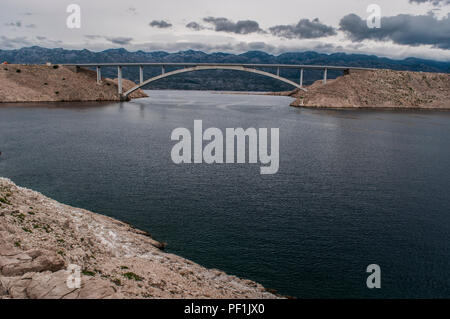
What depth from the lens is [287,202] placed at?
29.5 m

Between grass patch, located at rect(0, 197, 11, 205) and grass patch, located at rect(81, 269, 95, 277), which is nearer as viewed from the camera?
grass patch, located at rect(81, 269, 95, 277)

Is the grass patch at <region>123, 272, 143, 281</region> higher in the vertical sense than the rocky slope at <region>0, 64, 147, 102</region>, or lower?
lower

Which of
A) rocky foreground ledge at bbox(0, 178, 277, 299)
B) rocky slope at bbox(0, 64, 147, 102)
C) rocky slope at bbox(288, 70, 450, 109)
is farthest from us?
rocky slope at bbox(288, 70, 450, 109)

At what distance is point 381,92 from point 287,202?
117 metres

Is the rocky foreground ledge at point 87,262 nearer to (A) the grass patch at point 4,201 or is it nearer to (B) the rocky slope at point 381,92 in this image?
(A) the grass patch at point 4,201

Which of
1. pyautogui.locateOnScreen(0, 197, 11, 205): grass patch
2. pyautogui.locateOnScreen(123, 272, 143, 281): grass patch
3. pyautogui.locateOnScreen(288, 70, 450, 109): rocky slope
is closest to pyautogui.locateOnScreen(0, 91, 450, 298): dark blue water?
pyautogui.locateOnScreen(123, 272, 143, 281): grass patch

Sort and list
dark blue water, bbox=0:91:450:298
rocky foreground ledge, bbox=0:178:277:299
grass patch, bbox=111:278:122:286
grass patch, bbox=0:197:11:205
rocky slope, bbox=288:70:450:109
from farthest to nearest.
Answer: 1. rocky slope, bbox=288:70:450:109
2. grass patch, bbox=0:197:11:205
3. dark blue water, bbox=0:91:450:298
4. grass patch, bbox=111:278:122:286
5. rocky foreground ledge, bbox=0:178:277:299

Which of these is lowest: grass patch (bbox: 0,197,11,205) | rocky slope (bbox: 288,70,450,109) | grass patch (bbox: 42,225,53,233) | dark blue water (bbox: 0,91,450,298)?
dark blue water (bbox: 0,91,450,298)

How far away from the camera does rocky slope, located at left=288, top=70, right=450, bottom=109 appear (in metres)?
127

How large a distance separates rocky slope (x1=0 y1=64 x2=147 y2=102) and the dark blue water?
6681 centimetres

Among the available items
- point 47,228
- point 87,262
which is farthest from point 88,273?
point 47,228

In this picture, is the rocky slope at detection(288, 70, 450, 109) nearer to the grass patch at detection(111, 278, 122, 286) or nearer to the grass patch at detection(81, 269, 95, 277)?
the grass patch at detection(111, 278, 122, 286)

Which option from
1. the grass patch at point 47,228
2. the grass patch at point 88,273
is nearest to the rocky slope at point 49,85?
the grass patch at point 47,228

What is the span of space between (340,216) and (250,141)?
33510 mm
